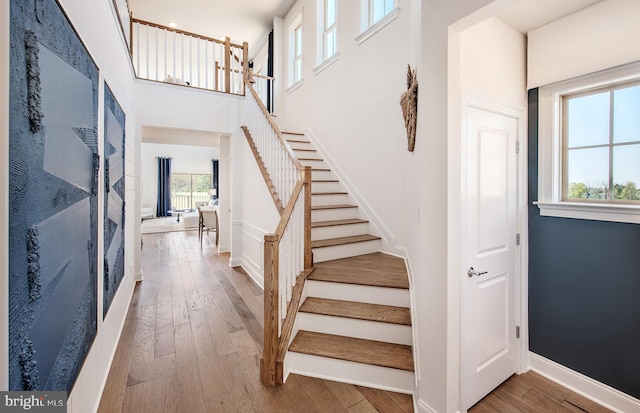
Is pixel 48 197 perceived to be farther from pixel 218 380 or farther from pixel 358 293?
pixel 358 293

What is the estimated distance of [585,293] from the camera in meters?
2.05

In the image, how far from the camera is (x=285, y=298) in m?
2.40

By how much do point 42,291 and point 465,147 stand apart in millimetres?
2148

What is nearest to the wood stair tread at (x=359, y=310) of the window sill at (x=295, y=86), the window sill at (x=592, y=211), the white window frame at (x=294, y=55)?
the window sill at (x=592, y=211)

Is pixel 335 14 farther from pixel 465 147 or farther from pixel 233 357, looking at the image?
pixel 233 357

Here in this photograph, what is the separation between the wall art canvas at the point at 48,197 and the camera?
0.86m

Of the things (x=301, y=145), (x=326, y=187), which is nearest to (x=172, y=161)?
(x=301, y=145)

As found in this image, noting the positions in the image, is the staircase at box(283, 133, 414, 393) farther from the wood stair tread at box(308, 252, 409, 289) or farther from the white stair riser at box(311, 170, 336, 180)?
the white stair riser at box(311, 170, 336, 180)

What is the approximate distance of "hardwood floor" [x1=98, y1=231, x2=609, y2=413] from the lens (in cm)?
189

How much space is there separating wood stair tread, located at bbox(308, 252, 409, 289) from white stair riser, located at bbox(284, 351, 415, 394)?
64cm

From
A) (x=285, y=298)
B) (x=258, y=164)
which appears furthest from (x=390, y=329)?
(x=258, y=164)

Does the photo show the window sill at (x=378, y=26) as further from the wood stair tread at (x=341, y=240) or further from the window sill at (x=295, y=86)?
the wood stair tread at (x=341, y=240)

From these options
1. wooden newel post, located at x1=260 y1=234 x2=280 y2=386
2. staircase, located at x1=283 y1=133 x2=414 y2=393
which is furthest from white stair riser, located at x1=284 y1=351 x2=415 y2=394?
wooden newel post, located at x1=260 y1=234 x2=280 y2=386

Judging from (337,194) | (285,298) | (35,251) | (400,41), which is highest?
(400,41)
